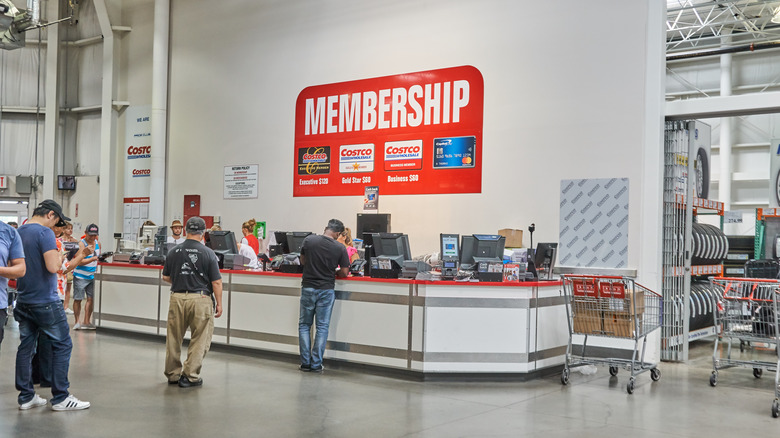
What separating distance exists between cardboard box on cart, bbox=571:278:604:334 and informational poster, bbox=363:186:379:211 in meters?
4.35

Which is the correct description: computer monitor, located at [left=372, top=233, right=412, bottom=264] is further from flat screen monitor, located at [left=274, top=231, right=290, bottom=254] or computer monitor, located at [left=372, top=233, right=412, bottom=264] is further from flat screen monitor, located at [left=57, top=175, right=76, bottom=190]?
flat screen monitor, located at [left=57, top=175, right=76, bottom=190]

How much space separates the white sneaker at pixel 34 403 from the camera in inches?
195

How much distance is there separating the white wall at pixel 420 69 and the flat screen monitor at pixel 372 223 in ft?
0.47

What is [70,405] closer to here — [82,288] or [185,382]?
[185,382]

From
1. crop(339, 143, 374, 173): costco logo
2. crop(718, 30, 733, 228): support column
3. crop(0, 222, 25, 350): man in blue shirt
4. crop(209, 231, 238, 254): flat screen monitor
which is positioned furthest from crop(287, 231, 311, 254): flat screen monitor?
crop(718, 30, 733, 228): support column

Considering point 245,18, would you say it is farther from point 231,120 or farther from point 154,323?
point 154,323

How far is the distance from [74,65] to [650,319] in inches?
527

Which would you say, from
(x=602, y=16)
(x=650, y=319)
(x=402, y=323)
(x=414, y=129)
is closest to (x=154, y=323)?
(x=402, y=323)

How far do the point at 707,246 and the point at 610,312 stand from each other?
3731 mm

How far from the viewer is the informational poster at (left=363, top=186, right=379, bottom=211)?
1048 centimetres

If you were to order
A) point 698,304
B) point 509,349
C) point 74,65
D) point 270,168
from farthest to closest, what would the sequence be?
point 74,65 < point 270,168 < point 698,304 < point 509,349

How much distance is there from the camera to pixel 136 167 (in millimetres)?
14000

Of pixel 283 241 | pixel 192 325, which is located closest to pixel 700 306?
pixel 283 241

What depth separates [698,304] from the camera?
9.27 metres
